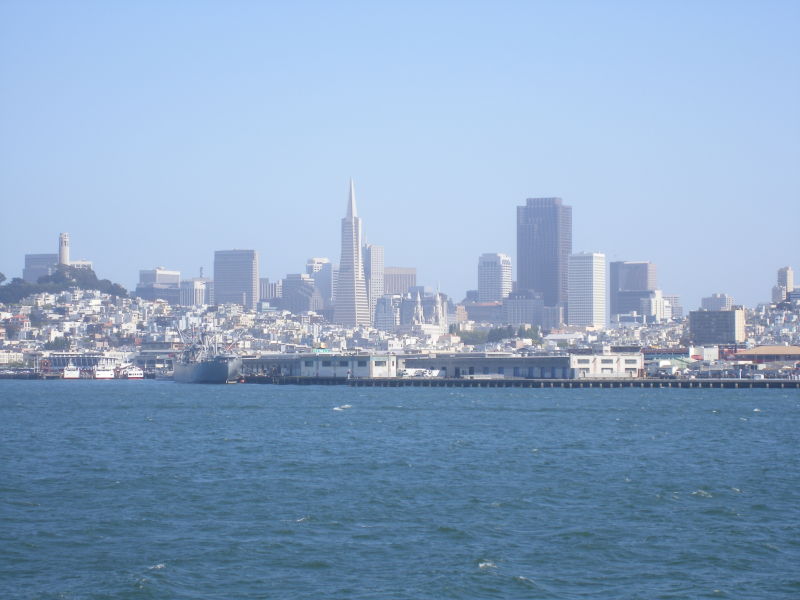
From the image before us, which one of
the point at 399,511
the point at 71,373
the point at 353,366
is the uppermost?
the point at 353,366

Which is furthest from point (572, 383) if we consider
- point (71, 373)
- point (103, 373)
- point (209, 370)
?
point (71, 373)

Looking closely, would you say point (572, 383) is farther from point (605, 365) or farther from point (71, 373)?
point (71, 373)

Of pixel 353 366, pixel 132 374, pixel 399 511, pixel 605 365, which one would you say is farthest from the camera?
pixel 132 374

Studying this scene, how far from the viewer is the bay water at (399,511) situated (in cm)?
2788

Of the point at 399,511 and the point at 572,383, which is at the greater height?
the point at 572,383

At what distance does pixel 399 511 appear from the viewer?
119 ft

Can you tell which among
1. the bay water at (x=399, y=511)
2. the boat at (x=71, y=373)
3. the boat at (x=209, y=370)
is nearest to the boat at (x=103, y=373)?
the boat at (x=71, y=373)

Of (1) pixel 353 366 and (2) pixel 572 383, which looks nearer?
(2) pixel 572 383

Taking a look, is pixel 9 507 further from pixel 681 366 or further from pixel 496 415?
pixel 681 366

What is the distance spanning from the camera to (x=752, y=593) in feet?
88.4

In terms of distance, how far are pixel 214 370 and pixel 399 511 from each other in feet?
385

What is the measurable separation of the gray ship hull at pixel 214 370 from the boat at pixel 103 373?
38.2 meters

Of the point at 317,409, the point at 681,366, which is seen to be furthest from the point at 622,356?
the point at 317,409

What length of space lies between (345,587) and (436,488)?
13.8 meters
